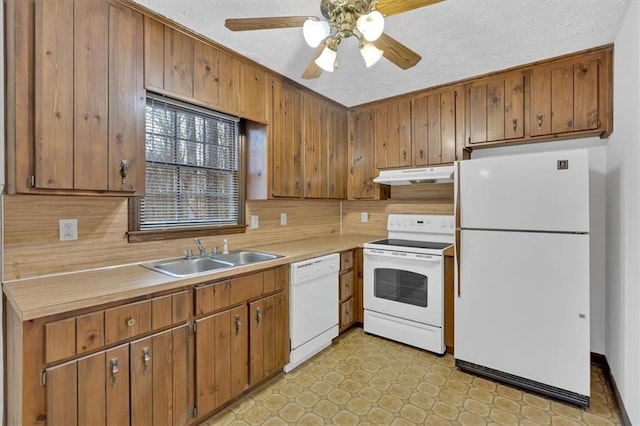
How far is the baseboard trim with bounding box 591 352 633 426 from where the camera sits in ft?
6.07

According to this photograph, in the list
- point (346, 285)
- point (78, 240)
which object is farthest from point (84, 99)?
point (346, 285)

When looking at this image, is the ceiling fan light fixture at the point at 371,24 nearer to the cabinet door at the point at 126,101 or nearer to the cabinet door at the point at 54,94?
the cabinet door at the point at 126,101

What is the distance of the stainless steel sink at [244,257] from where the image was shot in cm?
244

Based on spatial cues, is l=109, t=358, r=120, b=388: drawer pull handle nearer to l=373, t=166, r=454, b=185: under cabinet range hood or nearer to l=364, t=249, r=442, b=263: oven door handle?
l=364, t=249, r=442, b=263: oven door handle

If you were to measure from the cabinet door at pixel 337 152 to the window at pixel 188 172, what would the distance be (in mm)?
1081

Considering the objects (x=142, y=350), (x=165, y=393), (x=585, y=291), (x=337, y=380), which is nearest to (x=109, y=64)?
(x=142, y=350)

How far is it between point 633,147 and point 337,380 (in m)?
2.32

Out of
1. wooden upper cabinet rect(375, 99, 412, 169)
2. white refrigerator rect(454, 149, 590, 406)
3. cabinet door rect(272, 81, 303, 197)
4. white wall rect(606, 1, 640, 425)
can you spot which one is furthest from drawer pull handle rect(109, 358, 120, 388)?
wooden upper cabinet rect(375, 99, 412, 169)

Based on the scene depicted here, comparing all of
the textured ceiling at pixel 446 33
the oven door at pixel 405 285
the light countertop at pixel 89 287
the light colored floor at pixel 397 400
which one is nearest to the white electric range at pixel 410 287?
the oven door at pixel 405 285

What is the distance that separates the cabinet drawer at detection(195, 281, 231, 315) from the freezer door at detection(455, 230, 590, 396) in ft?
5.68

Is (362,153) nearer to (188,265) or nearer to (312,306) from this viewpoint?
(312,306)

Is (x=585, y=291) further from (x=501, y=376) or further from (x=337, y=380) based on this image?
(x=337, y=380)

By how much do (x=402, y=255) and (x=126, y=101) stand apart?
7.58 feet

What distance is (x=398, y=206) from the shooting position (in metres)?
3.62
